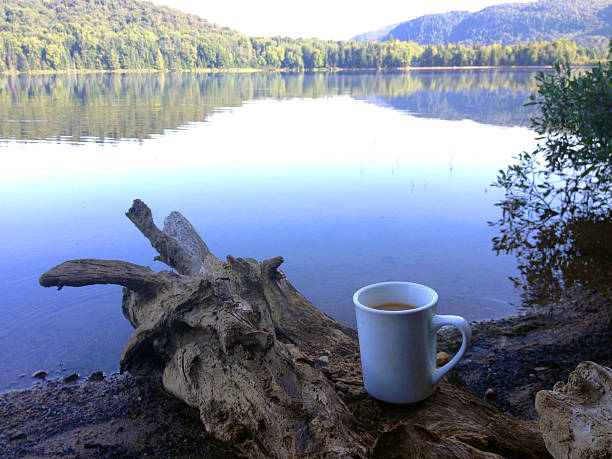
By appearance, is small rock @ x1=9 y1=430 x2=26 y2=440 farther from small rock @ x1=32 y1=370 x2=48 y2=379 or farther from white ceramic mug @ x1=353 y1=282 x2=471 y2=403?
white ceramic mug @ x1=353 y1=282 x2=471 y2=403

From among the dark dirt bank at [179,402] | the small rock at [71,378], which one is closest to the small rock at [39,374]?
the dark dirt bank at [179,402]

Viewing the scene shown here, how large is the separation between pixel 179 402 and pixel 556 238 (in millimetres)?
6963

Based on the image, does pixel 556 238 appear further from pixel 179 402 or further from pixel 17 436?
pixel 17 436

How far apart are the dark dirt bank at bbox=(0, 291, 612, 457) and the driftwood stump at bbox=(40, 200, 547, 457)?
7.4 inches

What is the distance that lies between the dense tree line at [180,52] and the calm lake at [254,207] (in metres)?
78.3

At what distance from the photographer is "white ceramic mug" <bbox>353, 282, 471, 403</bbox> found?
75.0 inches

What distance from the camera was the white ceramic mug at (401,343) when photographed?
1905mm

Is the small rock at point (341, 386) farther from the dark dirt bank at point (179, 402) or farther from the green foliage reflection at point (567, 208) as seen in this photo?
the green foliage reflection at point (567, 208)

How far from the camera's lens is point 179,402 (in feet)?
8.92

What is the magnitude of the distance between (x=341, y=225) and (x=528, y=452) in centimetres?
689

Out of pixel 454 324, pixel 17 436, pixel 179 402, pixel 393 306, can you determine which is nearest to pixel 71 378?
pixel 17 436

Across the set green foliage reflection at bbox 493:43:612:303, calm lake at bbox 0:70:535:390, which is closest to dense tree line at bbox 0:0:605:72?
calm lake at bbox 0:70:535:390

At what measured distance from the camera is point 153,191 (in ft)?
34.8

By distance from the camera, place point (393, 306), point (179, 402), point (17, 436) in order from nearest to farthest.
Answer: point (393, 306), point (179, 402), point (17, 436)
